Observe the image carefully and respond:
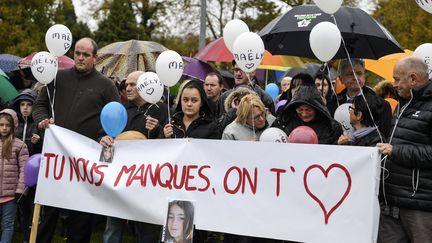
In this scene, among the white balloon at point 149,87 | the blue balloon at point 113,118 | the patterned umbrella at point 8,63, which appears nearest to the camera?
the blue balloon at point 113,118

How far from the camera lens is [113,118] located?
545cm

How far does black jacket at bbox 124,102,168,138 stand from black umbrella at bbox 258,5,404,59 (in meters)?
1.47

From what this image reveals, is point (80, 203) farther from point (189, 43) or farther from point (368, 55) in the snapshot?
point (189, 43)

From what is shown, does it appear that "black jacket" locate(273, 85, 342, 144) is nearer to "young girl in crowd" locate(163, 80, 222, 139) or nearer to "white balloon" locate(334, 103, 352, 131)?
"white balloon" locate(334, 103, 352, 131)

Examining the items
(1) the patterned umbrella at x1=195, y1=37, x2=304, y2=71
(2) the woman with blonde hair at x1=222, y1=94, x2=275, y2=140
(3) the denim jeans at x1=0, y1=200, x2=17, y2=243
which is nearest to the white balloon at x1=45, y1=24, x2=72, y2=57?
(3) the denim jeans at x1=0, y1=200, x2=17, y2=243

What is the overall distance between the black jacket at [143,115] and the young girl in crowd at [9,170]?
1.34m

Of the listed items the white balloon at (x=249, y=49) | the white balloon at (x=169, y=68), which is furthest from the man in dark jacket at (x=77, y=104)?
the white balloon at (x=249, y=49)

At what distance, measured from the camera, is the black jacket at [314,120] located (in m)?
5.06

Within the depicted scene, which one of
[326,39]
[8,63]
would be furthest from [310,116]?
[8,63]

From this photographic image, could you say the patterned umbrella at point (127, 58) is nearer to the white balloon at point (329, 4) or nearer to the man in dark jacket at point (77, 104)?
the man in dark jacket at point (77, 104)

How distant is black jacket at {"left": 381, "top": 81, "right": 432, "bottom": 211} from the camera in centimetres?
438

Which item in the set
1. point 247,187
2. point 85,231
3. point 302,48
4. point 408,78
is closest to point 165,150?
point 247,187

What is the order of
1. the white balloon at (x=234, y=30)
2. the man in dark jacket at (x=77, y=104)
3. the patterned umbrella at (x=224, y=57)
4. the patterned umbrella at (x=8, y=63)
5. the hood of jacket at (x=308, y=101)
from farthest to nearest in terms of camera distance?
1. the patterned umbrella at (x=8, y=63)
2. the patterned umbrella at (x=224, y=57)
3. the white balloon at (x=234, y=30)
4. the man in dark jacket at (x=77, y=104)
5. the hood of jacket at (x=308, y=101)

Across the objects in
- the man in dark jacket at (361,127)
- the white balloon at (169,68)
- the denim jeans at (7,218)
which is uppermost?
the white balloon at (169,68)
